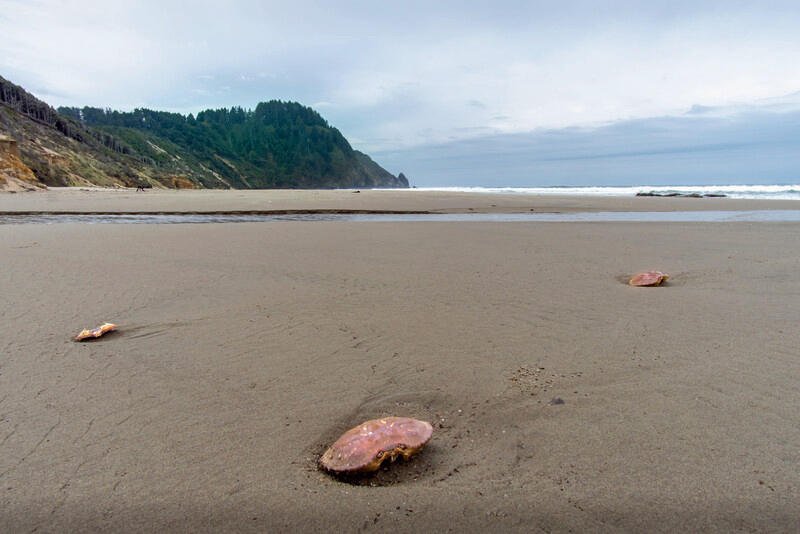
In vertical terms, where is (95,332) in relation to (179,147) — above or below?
below

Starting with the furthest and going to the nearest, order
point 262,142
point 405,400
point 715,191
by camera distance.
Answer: point 262,142 → point 715,191 → point 405,400

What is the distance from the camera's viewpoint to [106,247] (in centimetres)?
809

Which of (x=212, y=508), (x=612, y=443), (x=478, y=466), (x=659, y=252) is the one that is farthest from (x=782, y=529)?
(x=659, y=252)

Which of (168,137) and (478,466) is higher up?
(168,137)

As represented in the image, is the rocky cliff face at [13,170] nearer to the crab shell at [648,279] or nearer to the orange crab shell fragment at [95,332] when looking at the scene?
the orange crab shell fragment at [95,332]

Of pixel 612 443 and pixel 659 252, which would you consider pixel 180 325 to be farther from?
pixel 659 252

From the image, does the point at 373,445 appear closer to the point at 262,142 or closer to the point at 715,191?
the point at 715,191

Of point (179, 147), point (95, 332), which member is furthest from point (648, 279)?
point (179, 147)

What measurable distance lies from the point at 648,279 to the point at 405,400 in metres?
4.19

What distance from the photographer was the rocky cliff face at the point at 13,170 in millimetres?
31547

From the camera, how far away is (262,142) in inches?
6836

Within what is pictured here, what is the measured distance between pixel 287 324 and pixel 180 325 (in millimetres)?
985

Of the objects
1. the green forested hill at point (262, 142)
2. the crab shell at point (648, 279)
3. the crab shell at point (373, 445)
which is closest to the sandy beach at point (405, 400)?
the crab shell at point (373, 445)

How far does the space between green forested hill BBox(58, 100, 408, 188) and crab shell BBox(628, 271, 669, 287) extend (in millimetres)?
133590
